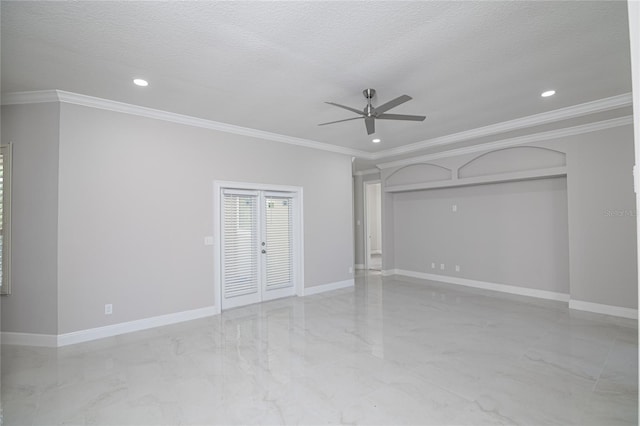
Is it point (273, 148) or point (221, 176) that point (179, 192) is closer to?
point (221, 176)

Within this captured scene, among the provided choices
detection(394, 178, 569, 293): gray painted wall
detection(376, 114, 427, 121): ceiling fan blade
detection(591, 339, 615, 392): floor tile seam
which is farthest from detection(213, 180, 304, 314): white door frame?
detection(591, 339, 615, 392): floor tile seam

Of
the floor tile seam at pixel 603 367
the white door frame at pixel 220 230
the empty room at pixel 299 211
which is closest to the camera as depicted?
the empty room at pixel 299 211

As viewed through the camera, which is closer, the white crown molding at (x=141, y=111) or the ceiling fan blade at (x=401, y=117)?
the ceiling fan blade at (x=401, y=117)

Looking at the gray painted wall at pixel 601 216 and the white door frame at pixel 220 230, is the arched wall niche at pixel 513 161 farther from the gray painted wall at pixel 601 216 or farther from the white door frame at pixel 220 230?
the white door frame at pixel 220 230

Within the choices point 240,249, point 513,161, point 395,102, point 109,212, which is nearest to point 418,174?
point 513,161

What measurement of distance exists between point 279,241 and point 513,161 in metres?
4.47

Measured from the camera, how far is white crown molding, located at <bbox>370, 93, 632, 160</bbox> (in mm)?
3900

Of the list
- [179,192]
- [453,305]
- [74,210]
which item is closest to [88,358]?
[74,210]

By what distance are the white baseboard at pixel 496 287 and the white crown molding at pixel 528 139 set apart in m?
2.62

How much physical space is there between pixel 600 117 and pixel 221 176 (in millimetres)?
5465

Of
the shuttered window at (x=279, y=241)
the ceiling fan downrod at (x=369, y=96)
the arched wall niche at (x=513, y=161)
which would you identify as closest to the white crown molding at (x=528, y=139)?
the arched wall niche at (x=513, y=161)

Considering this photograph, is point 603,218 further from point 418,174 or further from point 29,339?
point 29,339

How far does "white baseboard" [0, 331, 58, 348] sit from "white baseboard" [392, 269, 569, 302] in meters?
6.65

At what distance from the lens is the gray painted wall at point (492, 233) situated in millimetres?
5465
